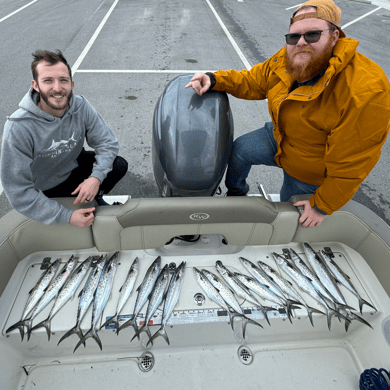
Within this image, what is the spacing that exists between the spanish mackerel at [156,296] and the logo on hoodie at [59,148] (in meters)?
1.18

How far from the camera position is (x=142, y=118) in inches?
173

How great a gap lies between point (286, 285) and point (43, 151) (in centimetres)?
204

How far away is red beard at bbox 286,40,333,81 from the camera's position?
Result: 1.69 meters

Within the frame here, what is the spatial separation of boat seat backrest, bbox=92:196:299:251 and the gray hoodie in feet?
1.13

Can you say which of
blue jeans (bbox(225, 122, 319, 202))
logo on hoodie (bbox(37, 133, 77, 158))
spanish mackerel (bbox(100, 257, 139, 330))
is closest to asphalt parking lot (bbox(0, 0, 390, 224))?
blue jeans (bbox(225, 122, 319, 202))

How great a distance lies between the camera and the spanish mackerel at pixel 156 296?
1.81 meters

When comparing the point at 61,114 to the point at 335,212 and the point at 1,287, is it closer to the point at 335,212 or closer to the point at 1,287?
the point at 1,287

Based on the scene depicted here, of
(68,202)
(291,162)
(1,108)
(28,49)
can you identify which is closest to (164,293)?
(68,202)

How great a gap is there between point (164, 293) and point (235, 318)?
1.71 ft

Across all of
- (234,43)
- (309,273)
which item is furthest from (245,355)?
(234,43)

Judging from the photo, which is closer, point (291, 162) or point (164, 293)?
point (164, 293)

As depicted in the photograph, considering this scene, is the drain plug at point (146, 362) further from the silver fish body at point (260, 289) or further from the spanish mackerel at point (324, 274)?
the spanish mackerel at point (324, 274)

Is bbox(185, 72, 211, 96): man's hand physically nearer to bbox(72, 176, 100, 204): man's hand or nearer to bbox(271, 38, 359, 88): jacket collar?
bbox(271, 38, 359, 88): jacket collar

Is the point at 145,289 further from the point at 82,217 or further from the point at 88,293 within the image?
the point at 82,217
